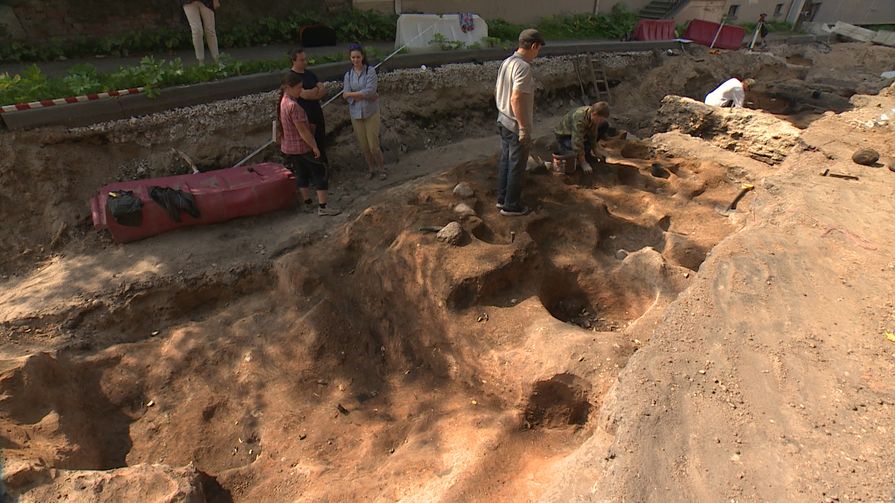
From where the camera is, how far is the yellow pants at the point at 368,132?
6.96 m

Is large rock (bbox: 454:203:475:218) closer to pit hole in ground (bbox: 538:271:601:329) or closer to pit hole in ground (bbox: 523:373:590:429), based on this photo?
pit hole in ground (bbox: 538:271:601:329)

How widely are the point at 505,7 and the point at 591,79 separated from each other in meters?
3.69

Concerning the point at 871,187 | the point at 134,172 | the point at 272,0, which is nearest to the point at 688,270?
the point at 871,187

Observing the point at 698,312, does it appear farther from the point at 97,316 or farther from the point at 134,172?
the point at 134,172

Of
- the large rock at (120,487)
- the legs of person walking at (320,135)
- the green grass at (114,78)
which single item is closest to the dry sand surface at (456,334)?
the large rock at (120,487)

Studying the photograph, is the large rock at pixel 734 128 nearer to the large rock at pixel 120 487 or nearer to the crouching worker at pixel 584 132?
the crouching worker at pixel 584 132

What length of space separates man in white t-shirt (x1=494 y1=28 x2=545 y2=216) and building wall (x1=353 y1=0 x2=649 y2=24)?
301 inches

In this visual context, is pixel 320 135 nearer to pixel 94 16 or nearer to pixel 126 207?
pixel 126 207

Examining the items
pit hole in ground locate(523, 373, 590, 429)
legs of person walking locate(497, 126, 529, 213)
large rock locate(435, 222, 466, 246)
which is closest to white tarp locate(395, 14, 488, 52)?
legs of person walking locate(497, 126, 529, 213)

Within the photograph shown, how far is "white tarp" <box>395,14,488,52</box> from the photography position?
32.7ft

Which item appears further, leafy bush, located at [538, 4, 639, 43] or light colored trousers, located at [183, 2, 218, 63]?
leafy bush, located at [538, 4, 639, 43]

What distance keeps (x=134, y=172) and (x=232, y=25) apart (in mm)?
4805

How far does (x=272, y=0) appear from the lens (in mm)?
10266

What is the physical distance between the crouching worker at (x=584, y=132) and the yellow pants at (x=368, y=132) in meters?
2.65
